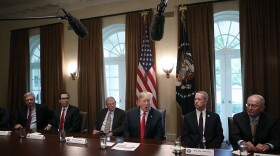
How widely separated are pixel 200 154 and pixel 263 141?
119 centimetres

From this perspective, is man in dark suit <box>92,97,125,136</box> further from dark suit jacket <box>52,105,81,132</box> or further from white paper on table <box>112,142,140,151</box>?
white paper on table <box>112,142,140,151</box>

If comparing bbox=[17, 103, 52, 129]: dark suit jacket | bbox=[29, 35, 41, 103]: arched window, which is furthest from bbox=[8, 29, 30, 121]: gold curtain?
bbox=[17, 103, 52, 129]: dark suit jacket

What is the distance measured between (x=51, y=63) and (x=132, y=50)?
2298 millimetres

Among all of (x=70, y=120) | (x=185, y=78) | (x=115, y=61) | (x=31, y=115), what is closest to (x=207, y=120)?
(x=185, y=78)

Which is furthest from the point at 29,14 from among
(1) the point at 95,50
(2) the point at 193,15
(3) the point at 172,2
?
Result: (2) the point at 193,15

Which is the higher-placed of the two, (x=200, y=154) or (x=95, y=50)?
(x=95, y=50)

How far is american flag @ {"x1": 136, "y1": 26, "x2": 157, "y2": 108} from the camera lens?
16.0 feet

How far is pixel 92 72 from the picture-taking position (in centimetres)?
561

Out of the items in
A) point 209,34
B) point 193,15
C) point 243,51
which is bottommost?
point 243,51

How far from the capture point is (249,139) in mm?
2918

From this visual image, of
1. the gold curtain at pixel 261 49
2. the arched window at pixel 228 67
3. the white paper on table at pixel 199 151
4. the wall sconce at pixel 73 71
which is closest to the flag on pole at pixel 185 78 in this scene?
the arched window at pixel 228 67

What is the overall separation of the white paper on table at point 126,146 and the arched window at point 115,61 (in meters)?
3.08

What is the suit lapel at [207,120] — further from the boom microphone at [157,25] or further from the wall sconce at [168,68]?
the wall sconce at [168,68]

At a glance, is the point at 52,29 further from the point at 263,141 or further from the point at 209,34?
the point at 263,141
